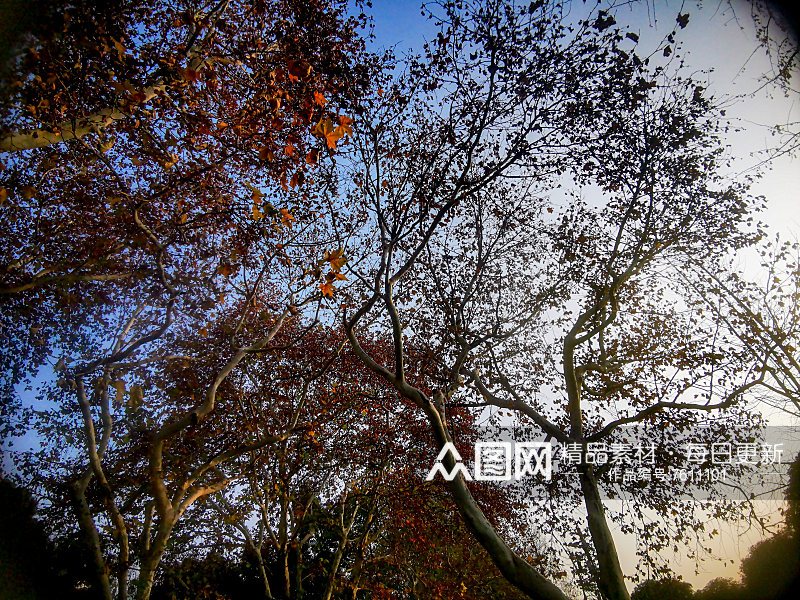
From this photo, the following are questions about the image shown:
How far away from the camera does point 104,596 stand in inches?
281

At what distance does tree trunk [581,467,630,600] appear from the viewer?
18.5ft

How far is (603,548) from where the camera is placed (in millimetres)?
6000

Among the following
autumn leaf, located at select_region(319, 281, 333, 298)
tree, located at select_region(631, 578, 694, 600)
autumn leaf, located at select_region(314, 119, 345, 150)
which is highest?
autumn leaf, located at select_region(314, 119, 345, 150)

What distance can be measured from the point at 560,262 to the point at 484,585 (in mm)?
11483

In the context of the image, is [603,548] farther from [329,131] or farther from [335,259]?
[329,131]

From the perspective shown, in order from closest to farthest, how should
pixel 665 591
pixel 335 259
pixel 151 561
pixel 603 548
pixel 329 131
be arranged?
pixel 329 131
pixel 335 259
pixel 603 548
pixel 151 561
pixel 665 591

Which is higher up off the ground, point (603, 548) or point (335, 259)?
point (335, 259)

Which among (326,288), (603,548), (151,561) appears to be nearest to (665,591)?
(603,548)

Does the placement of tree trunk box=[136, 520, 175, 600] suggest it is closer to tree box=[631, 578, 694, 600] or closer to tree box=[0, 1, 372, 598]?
tree box=[0, 1, 372, 598]

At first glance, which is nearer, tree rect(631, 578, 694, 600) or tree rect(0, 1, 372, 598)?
tree rect(0, 1, 372, 598)

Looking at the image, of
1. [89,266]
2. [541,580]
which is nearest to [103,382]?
[89,266]

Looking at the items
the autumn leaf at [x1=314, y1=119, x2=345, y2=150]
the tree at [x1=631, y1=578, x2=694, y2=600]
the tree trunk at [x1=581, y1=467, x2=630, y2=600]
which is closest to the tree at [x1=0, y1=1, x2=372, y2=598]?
the autumn leaf at [x1=314, y1=119, x2=345, y2=150]

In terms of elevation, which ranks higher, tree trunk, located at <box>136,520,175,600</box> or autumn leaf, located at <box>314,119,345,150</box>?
autumn leaf, located at <box>314,119,345,150</box>

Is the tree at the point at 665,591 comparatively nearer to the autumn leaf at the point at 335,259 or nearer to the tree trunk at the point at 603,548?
the tree trunk at the point at 603,548
